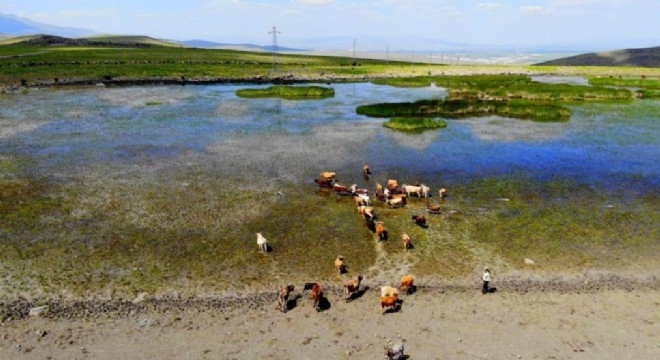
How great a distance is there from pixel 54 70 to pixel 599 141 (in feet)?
292

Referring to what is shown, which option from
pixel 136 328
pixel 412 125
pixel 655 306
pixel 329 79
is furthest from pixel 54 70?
pixel 655 306

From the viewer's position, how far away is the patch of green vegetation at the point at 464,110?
2119 inches

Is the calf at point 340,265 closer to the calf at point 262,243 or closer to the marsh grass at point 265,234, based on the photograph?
the marsh grass at point 265,234

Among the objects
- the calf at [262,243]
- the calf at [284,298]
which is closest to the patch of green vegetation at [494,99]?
the calf at [262,243]

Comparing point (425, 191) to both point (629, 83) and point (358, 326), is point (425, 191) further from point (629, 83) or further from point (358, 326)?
point (629, 83)

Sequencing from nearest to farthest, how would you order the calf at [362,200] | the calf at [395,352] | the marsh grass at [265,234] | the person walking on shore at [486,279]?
1. the calf at [395,352]
2. the person walking on shore at [486,279]
3. the marsh grass at [265,234]
4. the calf at [362,200]

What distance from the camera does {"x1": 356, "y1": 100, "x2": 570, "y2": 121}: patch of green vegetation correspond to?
2119 inches

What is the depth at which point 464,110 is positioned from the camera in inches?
2235

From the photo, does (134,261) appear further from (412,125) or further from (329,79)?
(329,79)

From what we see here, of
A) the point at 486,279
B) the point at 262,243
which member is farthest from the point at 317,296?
the point at 486,279

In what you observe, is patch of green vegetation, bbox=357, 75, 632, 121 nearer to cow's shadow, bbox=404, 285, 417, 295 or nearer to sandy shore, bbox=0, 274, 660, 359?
cow's shadow, bbox=404, 285, 417, 295

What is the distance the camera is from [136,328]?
15461 mm

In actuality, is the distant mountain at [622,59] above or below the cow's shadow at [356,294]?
above

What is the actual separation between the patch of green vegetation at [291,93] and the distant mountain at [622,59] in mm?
115844
